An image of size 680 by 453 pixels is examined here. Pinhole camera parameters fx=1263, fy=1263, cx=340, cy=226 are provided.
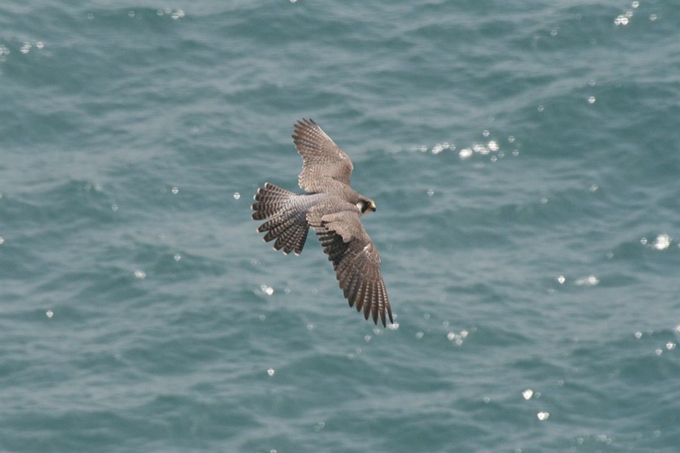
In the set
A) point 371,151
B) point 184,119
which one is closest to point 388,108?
point 371,151

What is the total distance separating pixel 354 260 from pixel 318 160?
10.1 ft

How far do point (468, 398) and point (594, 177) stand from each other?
723 cm

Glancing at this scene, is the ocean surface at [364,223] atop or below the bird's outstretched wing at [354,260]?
below

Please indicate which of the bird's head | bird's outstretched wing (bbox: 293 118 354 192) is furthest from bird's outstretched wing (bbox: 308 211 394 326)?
bird's outstretched wing (bbox: 293 118 354 192)

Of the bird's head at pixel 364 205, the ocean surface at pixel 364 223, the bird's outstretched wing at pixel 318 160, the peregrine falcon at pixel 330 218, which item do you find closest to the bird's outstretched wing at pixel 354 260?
the peregrine falcon at pixel 330 218

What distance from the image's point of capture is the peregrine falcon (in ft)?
47.8

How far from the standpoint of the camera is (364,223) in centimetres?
2795

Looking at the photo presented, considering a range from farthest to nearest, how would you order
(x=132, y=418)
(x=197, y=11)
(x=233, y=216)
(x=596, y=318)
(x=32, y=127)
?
(x=197, y=11), (x=32, y=127), (x=233, y=216), (x=596, y=318), (x=132, y=418)

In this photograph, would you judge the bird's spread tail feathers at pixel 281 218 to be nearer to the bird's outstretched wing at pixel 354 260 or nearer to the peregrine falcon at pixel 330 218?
the peregrine falcon at pixel 330 218

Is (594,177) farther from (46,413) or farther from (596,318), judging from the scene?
(46,413)

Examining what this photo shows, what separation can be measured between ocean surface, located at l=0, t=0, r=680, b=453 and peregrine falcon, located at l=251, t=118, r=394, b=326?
7.75m

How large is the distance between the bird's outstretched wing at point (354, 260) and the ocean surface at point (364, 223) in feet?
30.1

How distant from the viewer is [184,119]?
30406mm

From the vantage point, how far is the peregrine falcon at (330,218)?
573 inches
